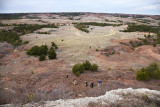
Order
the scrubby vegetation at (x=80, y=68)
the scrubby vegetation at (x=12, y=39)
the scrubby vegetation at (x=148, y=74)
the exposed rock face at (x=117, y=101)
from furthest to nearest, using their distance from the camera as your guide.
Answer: the scrubby vegetation at (x=12, y=39)
the scrubby vegetation at (x=80, y=68)
the scrubby vegetation at (x=148, y=74)
the exposed rock face at (x=117, y=101)

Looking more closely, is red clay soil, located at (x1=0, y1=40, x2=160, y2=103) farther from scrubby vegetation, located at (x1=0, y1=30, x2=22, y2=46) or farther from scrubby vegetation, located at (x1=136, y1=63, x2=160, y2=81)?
scrubby vegetation, located at (x1=0, y1=30, x2=22, y2=46)

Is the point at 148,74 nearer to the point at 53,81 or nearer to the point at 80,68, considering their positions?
the point at 80,68

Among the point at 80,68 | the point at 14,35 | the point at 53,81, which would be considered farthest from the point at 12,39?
the point at 80,68

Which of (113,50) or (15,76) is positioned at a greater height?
(113,50)

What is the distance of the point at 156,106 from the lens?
6.34 meters

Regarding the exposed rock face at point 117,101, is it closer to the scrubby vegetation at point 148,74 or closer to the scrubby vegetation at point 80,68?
the scrubby vegetation at point 148,74

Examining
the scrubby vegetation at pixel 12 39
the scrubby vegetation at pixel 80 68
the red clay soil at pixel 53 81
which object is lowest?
the red clay soil at pixel 53 81

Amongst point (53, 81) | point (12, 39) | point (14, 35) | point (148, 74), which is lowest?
point (53, 81)

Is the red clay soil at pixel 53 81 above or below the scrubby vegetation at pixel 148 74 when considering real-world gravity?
below

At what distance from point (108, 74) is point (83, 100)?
6.10 metres

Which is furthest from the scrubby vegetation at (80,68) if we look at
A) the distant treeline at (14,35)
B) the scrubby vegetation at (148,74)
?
the distant treeline at (14,35)

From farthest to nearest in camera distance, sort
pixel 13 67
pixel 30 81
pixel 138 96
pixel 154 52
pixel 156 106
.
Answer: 1. pixel 154 52
2. pixel 13 67
3. pixel 30 81
4. pixel 138 96
5. pixel 156 106

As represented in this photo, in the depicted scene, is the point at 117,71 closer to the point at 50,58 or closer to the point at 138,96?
the point at 138,96

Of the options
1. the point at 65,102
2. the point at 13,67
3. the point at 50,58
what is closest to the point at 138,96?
the point at 65,102
